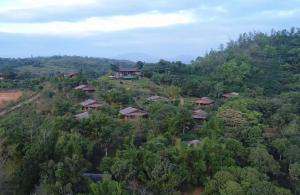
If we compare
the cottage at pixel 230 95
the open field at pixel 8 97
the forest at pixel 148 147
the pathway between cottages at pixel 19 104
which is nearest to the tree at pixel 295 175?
the forest at pixel 148 147

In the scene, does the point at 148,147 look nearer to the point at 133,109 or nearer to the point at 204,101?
the point at 133,109

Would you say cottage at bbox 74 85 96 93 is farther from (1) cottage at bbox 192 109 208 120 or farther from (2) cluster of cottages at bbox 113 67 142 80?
(1) cottage at bbox 192 109 208 120

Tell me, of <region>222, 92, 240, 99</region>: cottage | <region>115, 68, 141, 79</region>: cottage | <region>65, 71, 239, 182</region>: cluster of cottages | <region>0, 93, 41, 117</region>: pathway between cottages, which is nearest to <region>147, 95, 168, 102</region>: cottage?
<region>65, 71, 239, 182</region>: cluster of cottages

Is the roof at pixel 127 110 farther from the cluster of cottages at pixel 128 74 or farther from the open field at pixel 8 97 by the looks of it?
the cluster of cottages at pixel 128 74

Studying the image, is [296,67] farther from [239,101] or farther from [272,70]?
[239,101]

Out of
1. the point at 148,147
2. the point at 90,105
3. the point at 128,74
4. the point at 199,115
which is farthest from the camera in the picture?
the point at 128,74

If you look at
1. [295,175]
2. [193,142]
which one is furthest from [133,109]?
[295,175]
